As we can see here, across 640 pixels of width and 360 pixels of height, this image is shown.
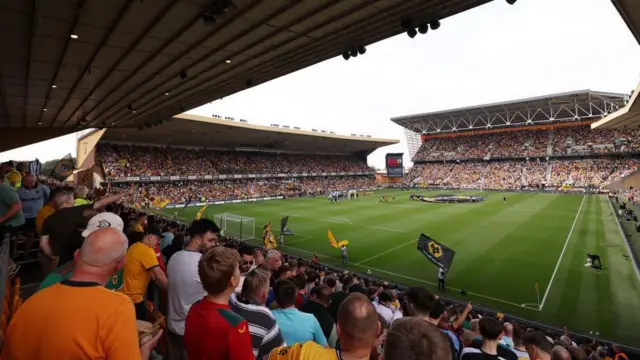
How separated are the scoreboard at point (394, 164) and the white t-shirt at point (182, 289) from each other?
72.0 meters

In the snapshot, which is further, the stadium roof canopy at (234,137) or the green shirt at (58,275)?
the stadium roof canopy at (234,137)

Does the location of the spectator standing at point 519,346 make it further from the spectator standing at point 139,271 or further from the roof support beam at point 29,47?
the roof support beam at point 29,47

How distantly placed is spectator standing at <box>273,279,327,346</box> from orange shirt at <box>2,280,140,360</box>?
5.05ft

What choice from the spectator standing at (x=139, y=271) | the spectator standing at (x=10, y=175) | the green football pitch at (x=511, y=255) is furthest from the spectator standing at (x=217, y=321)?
the green football pitch at (x=511, y=255)

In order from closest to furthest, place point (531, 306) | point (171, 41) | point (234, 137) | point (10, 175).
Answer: point (10, 175) → point (171, 41) → point (531, 306) → point (234, 137)

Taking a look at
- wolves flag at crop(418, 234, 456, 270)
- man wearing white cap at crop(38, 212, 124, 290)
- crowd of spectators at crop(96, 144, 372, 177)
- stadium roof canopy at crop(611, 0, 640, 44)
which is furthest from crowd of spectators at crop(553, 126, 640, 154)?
man wearing white cap at crop(38, 212, 124, 290)

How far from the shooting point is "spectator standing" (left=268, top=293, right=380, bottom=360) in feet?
6.52

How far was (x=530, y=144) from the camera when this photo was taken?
6875cm

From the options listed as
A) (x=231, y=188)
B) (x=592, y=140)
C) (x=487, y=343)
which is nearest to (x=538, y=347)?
(x=487, y=343)

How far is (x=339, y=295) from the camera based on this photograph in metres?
4.59

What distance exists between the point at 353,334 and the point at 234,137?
→ 52.9 m

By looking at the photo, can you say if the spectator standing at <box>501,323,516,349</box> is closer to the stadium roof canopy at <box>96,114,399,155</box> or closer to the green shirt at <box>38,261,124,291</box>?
the green shirt at <box>38,261,124,291</box>

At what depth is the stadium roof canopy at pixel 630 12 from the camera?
23.2 ft

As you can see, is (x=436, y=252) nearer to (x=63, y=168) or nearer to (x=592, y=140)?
(x=63, y=168)
